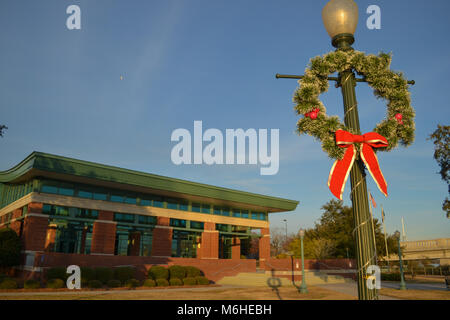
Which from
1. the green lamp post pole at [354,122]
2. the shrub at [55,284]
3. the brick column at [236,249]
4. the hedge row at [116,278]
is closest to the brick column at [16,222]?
the hedge row at [116,278]

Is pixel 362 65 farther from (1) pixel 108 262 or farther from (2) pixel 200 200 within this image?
(2) pixel 200 200

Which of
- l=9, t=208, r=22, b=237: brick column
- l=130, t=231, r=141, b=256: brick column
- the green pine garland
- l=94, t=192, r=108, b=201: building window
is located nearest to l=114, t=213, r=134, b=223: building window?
l=94, t=192, r=108, b=201: building window

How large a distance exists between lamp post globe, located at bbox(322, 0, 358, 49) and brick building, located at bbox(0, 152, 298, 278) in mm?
28295

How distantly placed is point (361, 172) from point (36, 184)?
31961 millimetres

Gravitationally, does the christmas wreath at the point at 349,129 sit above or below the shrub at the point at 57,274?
above

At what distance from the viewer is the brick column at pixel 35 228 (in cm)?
2944

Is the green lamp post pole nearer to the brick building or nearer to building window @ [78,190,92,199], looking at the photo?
the brick building

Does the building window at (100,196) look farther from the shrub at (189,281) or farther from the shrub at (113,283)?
the shrub at (189,281)

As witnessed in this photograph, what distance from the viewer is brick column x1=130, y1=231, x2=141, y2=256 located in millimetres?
37719

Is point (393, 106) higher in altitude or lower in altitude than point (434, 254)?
higher

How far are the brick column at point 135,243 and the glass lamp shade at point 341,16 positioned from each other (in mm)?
35052

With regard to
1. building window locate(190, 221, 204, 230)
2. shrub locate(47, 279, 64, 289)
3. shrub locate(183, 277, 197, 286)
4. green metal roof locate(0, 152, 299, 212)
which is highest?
green metal roof locate(0, 152, 299, 212)
